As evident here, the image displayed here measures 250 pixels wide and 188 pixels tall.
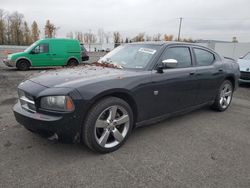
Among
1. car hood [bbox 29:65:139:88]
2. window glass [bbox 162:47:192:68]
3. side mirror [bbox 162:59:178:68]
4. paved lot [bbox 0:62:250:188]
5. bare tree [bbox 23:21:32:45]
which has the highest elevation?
bare tree [bbox 23:21:32:45]

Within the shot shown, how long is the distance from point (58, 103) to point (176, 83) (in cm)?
210

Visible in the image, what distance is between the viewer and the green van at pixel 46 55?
473 inches

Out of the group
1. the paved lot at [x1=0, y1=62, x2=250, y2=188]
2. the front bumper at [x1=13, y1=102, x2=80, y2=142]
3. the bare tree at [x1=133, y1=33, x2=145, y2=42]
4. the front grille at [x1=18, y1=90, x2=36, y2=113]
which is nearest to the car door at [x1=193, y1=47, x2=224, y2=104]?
the paved lot at [x1=0, y1=62, x2=250, y2=188]

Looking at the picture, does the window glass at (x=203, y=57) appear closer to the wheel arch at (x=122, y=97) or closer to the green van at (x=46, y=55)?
the wheel arch at (x=122, y=97)

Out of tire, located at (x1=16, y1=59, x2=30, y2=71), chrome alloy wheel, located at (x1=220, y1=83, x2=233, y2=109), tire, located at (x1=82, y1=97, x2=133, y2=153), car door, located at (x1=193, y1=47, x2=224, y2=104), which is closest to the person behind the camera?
tire, located at (x1=82, y1=97, x2=133, y2=153)

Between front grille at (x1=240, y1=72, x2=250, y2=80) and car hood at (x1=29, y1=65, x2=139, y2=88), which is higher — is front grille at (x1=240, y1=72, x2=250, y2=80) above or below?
below

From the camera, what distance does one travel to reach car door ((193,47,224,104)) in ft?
14.3

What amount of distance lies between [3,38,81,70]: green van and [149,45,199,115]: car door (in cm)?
1007

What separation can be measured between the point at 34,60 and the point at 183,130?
10.8 metres

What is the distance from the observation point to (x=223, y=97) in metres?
5.17

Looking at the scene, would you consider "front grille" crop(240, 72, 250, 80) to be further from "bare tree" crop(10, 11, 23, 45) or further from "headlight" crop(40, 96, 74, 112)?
"bare tree" crop(10, 11, 23, 45)

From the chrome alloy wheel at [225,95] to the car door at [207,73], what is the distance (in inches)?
14.3

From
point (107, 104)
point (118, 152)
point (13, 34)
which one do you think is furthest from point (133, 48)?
point (13, 34)

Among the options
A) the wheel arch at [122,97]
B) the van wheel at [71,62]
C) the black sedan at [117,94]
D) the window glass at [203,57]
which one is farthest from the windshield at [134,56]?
the van wheel at [71,62]
